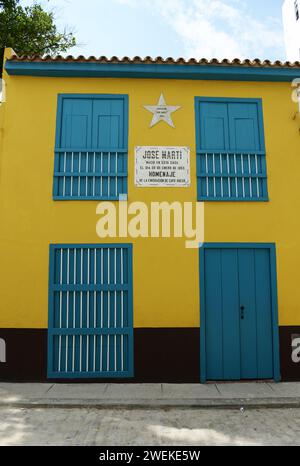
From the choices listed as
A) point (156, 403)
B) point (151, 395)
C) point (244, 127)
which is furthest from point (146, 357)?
point (244, 127)

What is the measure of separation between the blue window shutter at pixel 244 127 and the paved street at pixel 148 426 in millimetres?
4808

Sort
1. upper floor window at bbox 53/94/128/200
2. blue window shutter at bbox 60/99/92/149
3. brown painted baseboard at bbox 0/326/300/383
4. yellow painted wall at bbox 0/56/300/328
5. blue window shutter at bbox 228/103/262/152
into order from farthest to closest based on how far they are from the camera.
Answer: blue window shutter at bbox 228/103/262/152, blue window shutter at bbox 60/99/92/149, upper floor window at bbox 53/94/128/200, yellow painted wall at bbox 0/56/300/328, brown painted baseboard at bbox 0/326/300/383

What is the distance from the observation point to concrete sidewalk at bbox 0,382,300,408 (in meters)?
5.20

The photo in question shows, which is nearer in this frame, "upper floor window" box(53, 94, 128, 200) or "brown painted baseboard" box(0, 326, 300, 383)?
"brown painted baseboard" box(0, 326, 300, 383)

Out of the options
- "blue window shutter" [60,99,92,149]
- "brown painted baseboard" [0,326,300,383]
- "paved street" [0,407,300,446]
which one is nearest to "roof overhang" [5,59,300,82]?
"blue window shutter" [60,99,92,149]

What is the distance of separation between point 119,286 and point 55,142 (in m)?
3.13

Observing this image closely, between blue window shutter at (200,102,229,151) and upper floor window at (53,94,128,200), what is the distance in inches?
62.6

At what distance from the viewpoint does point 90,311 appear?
6262 millimetres

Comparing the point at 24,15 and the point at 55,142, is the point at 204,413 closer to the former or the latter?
the point at 55,142

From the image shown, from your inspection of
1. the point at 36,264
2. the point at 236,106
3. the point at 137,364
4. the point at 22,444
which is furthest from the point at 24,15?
the point at 22,444

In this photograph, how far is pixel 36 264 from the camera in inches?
250

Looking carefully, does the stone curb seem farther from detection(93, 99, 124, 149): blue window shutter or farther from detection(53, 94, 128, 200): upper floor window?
detection(93, 99, 124, 149): blue window shutter

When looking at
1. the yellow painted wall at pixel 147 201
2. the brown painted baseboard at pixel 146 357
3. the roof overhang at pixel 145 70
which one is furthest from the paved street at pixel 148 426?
the roof overhang at pixel 145 70

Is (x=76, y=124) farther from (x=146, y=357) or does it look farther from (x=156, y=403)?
(x=156, y=403)
